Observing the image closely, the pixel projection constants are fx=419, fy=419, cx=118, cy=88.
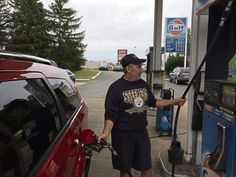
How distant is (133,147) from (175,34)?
18.5 metres

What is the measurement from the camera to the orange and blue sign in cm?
2223

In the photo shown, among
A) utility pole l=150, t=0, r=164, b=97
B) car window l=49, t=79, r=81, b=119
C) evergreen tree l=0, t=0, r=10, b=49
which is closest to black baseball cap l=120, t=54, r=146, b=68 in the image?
car window l=49, t=79, r=81, b=119

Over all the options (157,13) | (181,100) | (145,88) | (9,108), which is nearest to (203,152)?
(181,100)

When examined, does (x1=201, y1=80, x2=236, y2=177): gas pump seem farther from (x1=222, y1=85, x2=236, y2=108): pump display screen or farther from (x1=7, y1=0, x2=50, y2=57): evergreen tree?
(x1=7, y1=0, x2=50, y2=57): evergreen tree

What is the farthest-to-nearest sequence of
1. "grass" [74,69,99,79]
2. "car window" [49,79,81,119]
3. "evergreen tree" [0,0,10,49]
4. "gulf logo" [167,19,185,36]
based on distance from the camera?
"evergreen tree" [0,0,10,49], "grass" [74,69,99,79], "gulf logo" [167,19,185,36], "car window" [49,79,81,119]

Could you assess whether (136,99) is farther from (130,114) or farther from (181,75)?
(181,75)

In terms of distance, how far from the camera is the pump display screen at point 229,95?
280 centimetres

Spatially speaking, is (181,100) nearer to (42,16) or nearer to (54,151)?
(54,151)

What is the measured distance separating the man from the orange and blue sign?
59.6 feet

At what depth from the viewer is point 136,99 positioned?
424 cm

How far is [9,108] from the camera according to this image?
235 centimetres

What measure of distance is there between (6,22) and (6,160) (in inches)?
2059

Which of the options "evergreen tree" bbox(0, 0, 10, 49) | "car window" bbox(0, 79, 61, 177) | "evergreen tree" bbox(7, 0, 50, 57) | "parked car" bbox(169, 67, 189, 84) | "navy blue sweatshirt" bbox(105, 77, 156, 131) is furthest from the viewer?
"evergreen tree" bbox(0, 0, 10, 49)

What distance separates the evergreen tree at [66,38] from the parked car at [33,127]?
46094 mm
